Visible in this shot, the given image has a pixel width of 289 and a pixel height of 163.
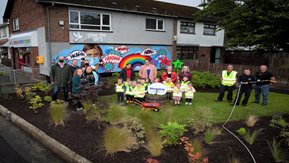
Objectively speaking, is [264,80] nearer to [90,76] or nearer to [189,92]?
[189,92]

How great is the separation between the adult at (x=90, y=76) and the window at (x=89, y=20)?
27.4 ft

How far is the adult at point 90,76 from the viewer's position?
25.3ft

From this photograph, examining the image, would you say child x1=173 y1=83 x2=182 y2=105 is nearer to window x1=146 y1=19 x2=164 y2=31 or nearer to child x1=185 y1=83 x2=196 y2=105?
child x1=185 y1=83 x2=196 y2=105

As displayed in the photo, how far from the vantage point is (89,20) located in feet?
51.6

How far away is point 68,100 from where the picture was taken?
347 inches

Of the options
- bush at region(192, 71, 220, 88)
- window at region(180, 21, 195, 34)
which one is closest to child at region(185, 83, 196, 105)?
bush at region(192, 71, 220, 88)

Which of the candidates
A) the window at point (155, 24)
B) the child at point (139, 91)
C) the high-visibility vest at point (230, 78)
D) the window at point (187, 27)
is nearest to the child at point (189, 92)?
the high-visibility vest at point (230, 78)

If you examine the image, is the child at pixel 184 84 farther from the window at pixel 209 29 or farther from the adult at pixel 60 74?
the window at pixel 209 29

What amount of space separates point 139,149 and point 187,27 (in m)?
19.7

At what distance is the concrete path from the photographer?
448 cm

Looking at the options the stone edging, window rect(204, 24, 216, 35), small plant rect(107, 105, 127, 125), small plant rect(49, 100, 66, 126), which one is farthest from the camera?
window rect(204, 24, 216, 35)

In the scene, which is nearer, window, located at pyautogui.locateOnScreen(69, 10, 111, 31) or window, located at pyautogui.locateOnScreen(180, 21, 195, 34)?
window, located at pyautogui.locateOnScreen(69, 10, 111, 31)

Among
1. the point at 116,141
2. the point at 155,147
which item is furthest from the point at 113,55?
the point at 155,147

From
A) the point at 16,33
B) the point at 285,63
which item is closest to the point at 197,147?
the point at 285,63
